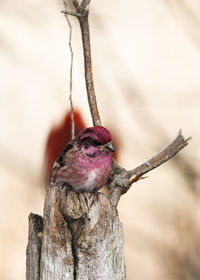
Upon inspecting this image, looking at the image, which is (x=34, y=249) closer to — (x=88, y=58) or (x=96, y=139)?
(x=96, y=139)

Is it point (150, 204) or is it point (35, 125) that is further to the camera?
point (150, 204)

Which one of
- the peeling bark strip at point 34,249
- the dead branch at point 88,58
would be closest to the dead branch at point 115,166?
the dead branch at point 88,58

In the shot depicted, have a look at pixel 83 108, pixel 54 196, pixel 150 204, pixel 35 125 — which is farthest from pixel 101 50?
pixel 54 196

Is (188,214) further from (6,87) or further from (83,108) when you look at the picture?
(6,87)

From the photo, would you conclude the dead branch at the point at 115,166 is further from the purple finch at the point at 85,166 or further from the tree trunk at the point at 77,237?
the tree trunk at the point at 77,237

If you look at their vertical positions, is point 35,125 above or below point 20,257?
above

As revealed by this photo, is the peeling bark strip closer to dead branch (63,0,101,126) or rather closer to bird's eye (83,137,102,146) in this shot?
bird's eye (83,137,102,146)

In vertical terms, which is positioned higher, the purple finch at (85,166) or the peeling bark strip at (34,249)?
the purple finch at (85,166)

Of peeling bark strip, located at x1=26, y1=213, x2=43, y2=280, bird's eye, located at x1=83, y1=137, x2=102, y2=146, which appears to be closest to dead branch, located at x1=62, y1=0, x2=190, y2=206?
bird's eye, located at x1=83, y1=137, x2=102, y2=146
